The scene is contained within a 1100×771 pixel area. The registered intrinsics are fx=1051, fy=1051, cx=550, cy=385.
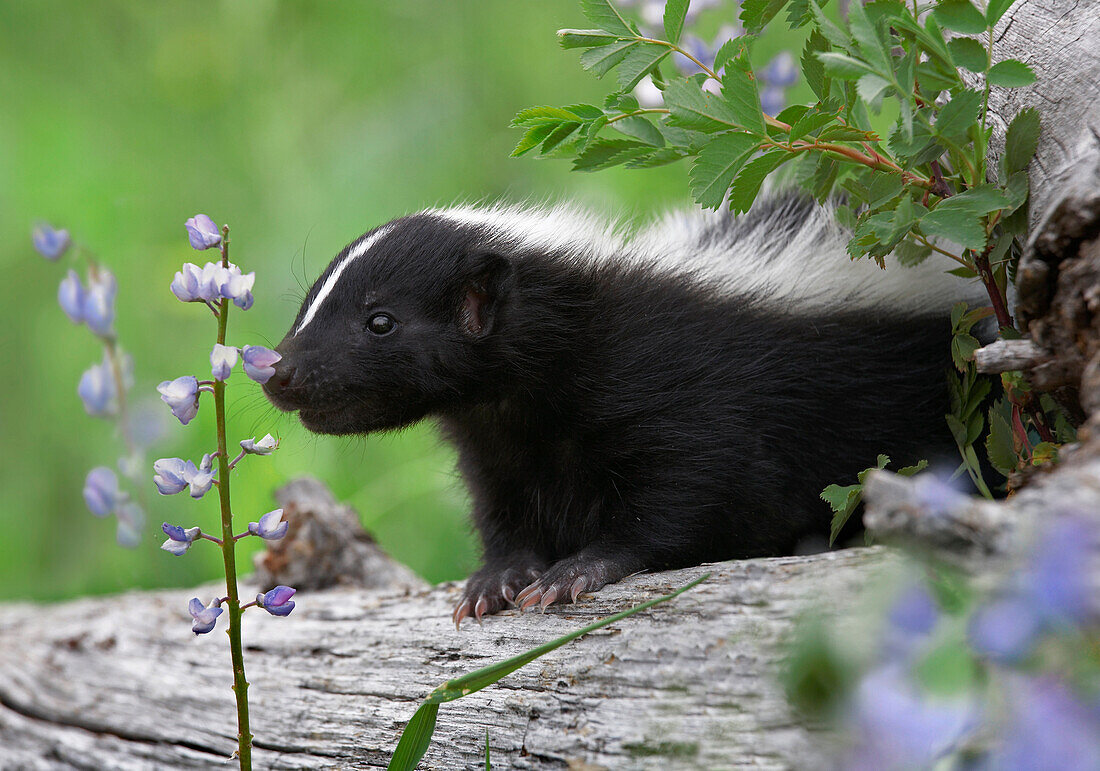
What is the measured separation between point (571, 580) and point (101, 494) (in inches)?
55.3

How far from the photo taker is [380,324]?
2490mm

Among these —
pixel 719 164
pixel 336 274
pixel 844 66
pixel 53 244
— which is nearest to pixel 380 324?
pixel 336 274

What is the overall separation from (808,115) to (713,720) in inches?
42.4

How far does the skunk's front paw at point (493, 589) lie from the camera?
2.44 meters

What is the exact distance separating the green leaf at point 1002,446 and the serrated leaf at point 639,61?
3.10ft

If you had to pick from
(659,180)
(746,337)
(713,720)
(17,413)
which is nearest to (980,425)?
(746,337)

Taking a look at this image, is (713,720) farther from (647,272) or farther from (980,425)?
(647,272)

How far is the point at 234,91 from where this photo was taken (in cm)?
653

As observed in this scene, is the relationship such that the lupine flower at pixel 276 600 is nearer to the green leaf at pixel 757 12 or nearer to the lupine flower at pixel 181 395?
the lupine flower at pixel 181 395

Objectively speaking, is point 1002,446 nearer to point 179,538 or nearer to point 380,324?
point 380,324

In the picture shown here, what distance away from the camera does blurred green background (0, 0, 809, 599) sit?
4977 mm

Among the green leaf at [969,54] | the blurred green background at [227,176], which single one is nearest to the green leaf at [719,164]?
the green leaf at [969,54]

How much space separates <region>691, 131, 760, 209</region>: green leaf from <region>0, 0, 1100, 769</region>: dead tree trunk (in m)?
0.54

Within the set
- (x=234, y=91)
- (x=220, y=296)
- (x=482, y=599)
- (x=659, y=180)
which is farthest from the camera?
(x=234, y=91)
